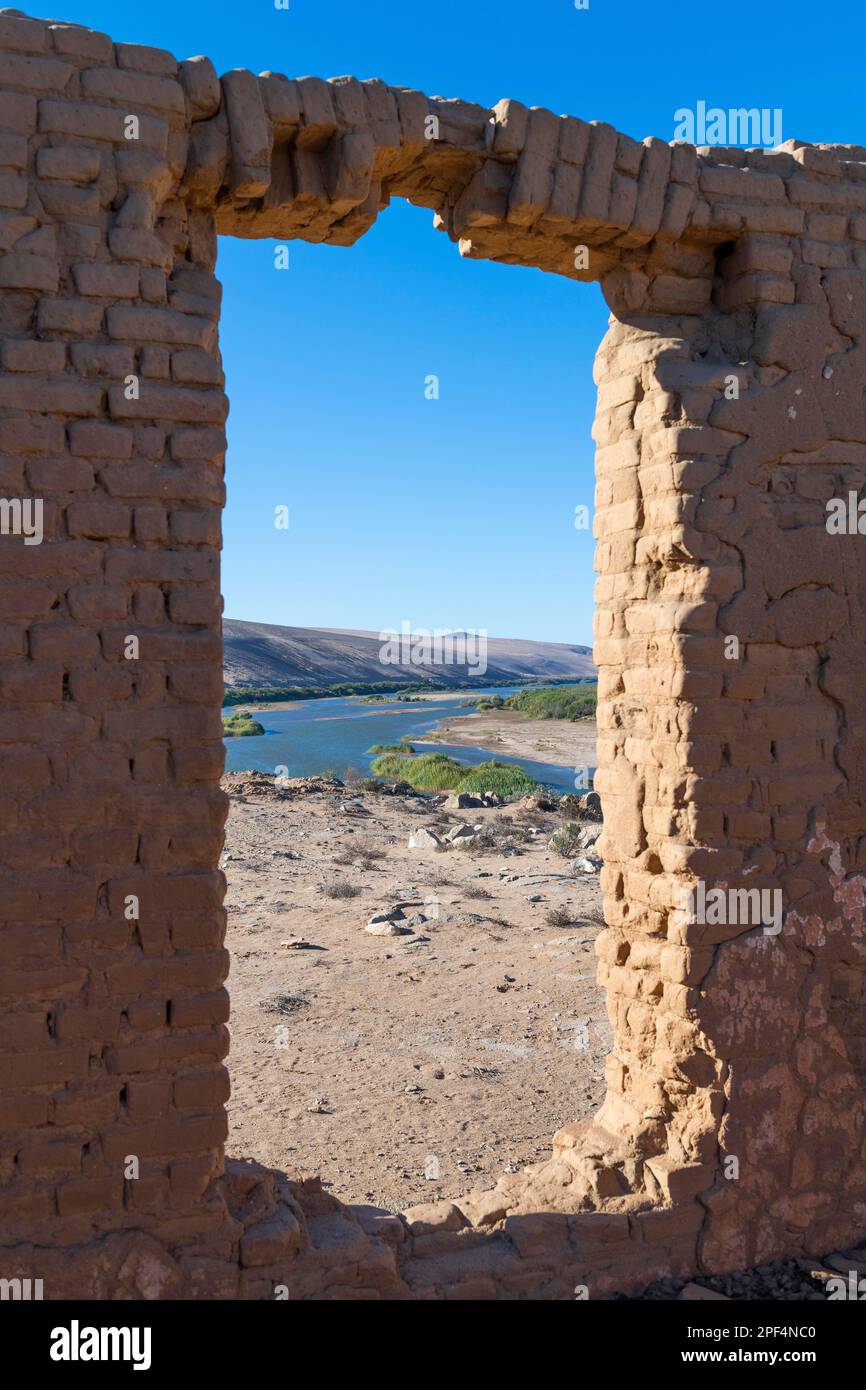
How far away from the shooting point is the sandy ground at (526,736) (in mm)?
29656

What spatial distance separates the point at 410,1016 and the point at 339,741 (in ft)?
85.7

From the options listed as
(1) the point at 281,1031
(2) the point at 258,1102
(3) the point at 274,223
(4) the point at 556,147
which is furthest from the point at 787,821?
(1) the point at 281,1031

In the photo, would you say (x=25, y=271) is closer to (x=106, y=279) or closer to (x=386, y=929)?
(x=106, y=279)

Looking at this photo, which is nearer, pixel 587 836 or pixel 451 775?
pixel 587 836

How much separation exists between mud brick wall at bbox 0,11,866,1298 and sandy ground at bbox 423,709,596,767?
22777mm

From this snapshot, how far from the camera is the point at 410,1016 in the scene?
738cm

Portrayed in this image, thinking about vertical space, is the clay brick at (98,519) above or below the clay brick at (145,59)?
below

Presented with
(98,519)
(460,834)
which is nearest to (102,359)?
(98,519)

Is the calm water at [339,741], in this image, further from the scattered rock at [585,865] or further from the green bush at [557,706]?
the scattered rock at [585,865]

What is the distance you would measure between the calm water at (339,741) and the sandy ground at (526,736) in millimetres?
801

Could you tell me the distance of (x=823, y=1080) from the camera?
4285 mm

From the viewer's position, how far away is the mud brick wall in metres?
3.24

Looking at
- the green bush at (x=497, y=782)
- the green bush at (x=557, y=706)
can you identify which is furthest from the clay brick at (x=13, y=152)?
the green bush at (x=557, y=706)

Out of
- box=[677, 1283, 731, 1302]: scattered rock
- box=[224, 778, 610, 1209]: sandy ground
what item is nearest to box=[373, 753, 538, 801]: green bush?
box=[224, 778, 610, 1209]: sandy ground
